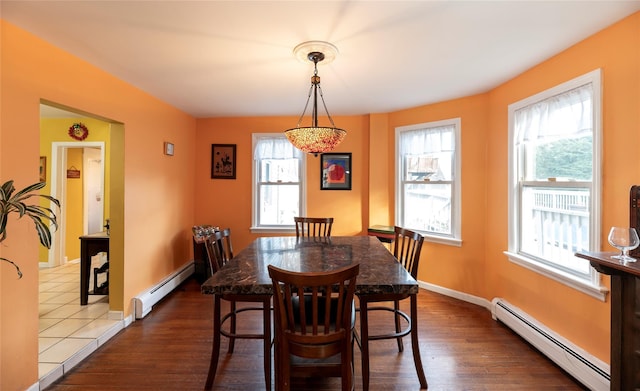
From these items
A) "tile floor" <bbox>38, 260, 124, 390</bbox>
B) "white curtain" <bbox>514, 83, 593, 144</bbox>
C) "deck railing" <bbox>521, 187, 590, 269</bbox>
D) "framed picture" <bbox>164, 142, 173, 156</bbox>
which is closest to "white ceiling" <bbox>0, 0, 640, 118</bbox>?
"white curtain" <bbox>514, 83, 593, 144</bbox>

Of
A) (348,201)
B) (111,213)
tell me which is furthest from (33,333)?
(348,201)

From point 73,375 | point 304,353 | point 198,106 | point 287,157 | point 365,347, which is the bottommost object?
point 73,375

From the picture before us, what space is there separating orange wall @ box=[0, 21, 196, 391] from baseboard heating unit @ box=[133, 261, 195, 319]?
0.08 metres

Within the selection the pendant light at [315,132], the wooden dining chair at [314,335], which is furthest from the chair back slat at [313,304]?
the pendant light at [315,132]

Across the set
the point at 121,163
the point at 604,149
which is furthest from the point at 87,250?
the point at 604,149

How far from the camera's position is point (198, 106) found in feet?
12.1

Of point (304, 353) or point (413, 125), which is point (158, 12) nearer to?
point (304, 353)

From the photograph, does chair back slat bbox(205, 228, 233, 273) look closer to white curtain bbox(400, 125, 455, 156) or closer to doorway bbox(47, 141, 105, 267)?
white curtain bbox(400, 125, 455, 156)

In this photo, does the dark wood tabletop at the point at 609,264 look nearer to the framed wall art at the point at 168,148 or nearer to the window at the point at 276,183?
the window at the point at 276,183

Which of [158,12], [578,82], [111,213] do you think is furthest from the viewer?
[111,213]

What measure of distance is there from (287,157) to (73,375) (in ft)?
10.2

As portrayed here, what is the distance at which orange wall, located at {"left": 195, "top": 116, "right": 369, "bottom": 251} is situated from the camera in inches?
164

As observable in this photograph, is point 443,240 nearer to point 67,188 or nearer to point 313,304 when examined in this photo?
point 313,304

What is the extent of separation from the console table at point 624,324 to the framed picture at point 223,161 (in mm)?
3941
